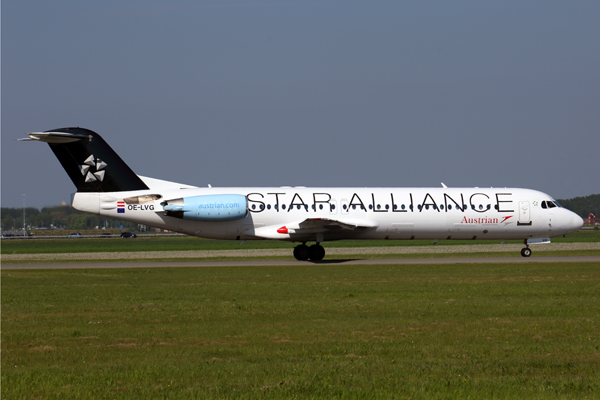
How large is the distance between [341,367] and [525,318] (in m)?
6.37

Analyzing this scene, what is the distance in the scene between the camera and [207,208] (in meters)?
35.2

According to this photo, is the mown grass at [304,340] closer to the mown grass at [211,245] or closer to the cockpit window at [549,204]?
the cockpit window at [549,204]

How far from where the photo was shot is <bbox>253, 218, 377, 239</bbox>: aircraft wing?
36.2 m

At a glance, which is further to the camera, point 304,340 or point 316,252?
point 316,252

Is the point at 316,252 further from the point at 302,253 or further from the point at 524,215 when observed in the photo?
the point at 524,215

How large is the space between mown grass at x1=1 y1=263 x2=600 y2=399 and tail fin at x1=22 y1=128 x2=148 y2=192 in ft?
43.2

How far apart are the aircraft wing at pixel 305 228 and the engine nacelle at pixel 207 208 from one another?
5.94 feet

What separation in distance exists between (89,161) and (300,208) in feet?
38.7

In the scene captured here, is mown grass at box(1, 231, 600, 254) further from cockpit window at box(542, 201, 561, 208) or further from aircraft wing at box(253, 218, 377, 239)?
cockpit window at box(542, 201, 561, 208)

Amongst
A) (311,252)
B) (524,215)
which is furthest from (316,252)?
(524,215)

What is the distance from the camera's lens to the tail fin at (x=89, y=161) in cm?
3516

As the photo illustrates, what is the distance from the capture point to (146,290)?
69.5 feet

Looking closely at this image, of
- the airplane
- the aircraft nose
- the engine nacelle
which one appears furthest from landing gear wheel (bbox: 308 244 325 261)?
the aircraft nose

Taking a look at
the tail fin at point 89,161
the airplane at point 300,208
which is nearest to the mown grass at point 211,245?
the airplane at point 300,208
